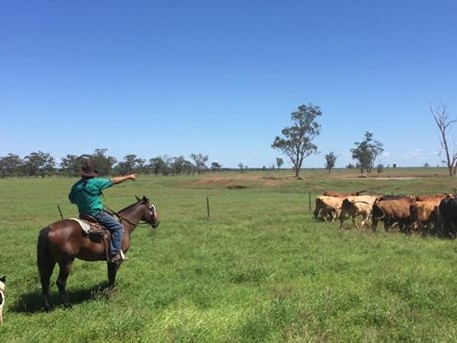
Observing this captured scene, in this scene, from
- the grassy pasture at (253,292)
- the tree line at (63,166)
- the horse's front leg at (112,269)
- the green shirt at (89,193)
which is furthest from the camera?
the tree line at (63,166)

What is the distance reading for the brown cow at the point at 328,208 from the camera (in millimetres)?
22984

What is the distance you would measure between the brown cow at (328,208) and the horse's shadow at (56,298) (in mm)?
14196

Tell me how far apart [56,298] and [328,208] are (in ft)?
50.1

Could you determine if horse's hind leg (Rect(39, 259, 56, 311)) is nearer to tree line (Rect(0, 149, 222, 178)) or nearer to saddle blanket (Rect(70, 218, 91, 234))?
saddle blanket (Rect(70, 218, 91, 234))

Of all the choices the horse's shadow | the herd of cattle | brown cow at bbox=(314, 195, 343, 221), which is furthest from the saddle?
brown cow at bbox=(314, 195, 343, 221)

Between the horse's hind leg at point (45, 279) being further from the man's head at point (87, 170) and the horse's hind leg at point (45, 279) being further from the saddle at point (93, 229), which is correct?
the man's head at point (87, 170)

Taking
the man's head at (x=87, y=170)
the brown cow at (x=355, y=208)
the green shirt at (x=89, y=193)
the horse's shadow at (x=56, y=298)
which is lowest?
the horse's shadow at (x=56, y=298)

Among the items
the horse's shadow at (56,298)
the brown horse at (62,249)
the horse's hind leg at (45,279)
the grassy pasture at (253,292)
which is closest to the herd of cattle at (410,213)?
the grassy pasture at (253,292)

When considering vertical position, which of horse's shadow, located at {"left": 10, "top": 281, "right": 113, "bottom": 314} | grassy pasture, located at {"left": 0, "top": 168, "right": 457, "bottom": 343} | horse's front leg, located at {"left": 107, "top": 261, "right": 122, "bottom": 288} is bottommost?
horse's shadow, located at {"left": 10, "top": 281, "right": 113, "bottom": 314}

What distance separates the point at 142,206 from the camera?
11.1 m

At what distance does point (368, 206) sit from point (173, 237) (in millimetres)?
8379

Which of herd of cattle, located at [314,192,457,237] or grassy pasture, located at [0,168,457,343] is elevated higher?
herd of cattle, located at [314,192,457,237]

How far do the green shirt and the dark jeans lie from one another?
13 centimetres

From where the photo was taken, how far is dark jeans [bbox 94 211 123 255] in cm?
981
